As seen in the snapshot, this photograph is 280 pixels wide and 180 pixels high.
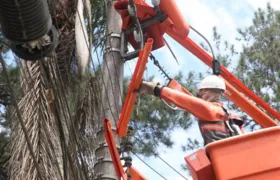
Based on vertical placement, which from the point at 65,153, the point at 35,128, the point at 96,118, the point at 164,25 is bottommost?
the point at 65,153

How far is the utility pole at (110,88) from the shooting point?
4.47m

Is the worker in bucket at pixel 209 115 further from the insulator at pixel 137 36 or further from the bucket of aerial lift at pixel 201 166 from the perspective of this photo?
the insulator at pixel 137 36

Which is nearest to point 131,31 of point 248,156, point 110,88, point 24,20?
point 110,88

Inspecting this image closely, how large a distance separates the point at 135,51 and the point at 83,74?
562mm

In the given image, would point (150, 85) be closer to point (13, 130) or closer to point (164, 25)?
point (164, 25)

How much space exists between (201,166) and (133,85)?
0.95 meters

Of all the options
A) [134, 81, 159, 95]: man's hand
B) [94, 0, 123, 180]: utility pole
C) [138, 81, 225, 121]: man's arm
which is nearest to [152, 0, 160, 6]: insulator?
[94, 0, 123, 180]: utility pole

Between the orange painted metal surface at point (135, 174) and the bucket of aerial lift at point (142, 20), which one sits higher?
the bucket of aerial lift at point (142, 20)

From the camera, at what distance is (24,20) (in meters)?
2.21

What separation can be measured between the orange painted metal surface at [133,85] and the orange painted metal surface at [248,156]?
3.06 feet

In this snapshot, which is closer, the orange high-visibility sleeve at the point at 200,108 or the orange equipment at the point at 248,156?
the orange equipment at the point at 248,156

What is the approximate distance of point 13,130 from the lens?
4590 mm

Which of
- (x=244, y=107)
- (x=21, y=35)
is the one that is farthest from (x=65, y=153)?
(x=244, y=107)

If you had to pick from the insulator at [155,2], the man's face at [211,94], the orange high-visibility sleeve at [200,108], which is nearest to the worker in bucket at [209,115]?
the orange high-visibility sleeve at [200,108]
